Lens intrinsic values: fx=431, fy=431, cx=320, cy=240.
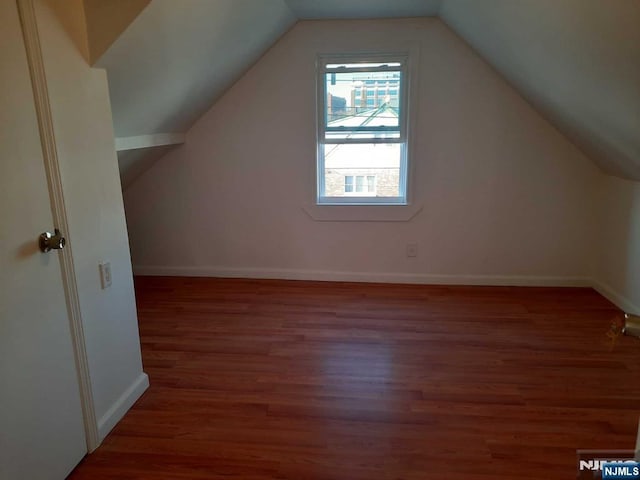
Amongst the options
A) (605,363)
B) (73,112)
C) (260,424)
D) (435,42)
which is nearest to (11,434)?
(260,424)

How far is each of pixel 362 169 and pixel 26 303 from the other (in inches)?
110

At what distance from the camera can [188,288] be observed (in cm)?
385

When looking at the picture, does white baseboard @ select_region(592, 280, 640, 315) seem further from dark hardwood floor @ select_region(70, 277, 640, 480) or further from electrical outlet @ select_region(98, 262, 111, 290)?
electrical outlet @ select_region(98, 262, 111, 290)

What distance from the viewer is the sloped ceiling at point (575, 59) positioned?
1.81 m

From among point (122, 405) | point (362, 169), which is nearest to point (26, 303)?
point (122, 405)

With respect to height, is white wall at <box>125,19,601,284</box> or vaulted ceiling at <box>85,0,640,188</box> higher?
vaulted ceiling at <box>85,0,640,188</box>

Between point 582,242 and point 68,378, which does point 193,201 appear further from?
point 582,242

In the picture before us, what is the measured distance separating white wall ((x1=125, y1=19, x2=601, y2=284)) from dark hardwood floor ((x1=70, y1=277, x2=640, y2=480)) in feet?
1.44

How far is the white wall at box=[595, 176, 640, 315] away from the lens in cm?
315

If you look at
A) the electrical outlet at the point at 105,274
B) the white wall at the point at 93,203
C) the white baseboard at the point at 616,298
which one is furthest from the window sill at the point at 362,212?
the electrical outlet at the point at 105,274

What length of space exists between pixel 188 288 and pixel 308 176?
4.81 feet

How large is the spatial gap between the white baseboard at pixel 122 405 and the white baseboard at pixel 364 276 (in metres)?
1.78

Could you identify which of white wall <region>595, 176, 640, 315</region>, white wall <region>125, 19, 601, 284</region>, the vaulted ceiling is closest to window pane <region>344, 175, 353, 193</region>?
white wall <region>125, 19, 601, 284</region>

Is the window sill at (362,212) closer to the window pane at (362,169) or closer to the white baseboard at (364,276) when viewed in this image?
the window pane at (362,169)
